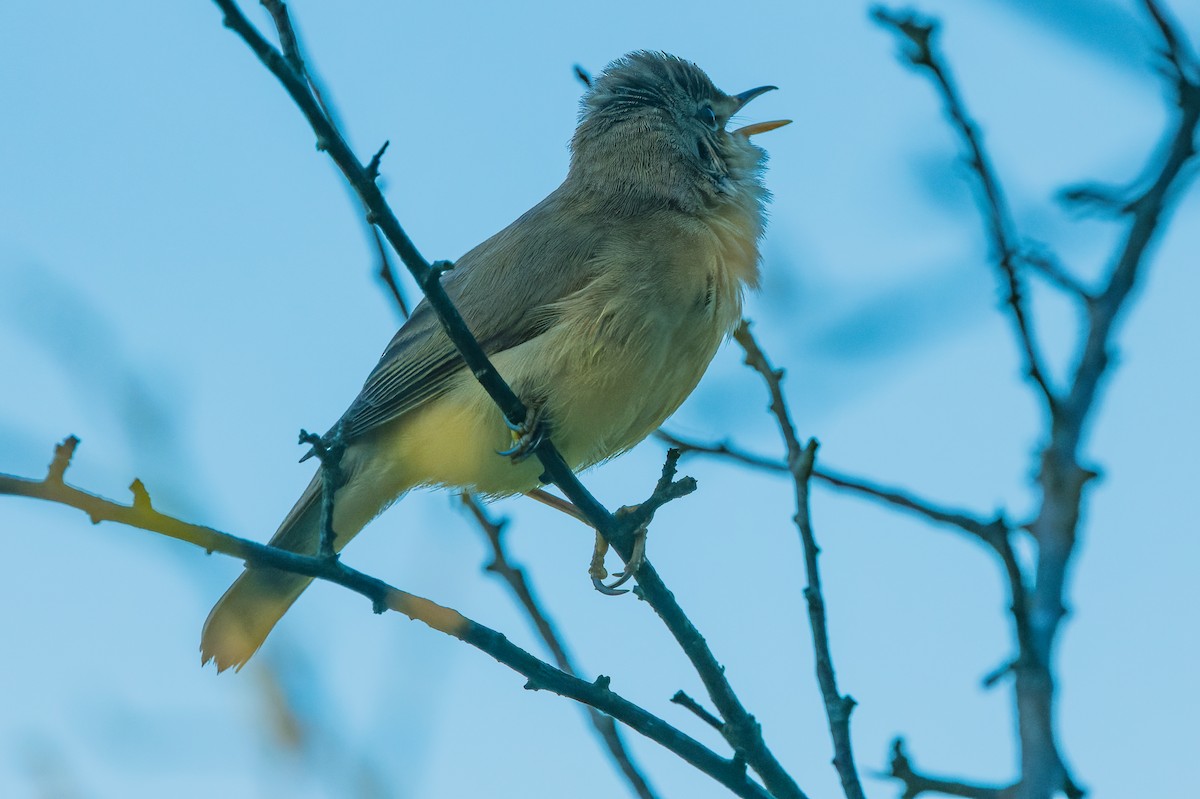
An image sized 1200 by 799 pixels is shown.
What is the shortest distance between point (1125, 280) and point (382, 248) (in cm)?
231

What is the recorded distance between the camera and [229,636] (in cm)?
455

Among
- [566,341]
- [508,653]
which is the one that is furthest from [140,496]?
[566,341]

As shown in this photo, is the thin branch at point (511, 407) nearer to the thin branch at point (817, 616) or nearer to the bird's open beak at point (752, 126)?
the thin branch at point (817, 616)

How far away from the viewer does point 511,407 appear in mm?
3576

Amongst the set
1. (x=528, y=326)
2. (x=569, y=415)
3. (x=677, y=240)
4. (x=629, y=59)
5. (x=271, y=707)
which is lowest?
(x=271, y=707)

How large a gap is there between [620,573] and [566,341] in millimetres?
894

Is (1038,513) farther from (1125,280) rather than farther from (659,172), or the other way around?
(659,172)

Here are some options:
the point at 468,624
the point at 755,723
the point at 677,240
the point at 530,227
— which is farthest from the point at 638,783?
the point at 530,227

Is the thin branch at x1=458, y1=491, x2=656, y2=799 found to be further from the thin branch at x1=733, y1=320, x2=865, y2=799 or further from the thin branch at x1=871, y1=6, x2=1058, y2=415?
the thin branch at x1=871, y1=6, x2=1058, y2=415

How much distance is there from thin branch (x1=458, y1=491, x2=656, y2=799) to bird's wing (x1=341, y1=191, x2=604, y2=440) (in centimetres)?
103

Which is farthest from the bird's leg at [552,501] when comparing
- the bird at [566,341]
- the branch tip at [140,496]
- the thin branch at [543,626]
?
the branch tip at [140,496]

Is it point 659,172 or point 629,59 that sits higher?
point 629,59

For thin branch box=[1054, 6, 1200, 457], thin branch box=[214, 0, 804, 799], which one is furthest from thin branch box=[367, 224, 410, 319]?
thin branch box=[1054, 6, 1200, 457]

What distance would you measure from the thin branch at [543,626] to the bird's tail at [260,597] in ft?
3.27
